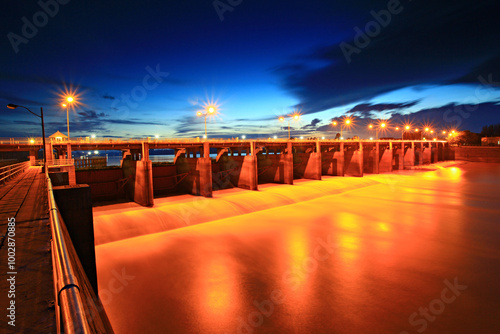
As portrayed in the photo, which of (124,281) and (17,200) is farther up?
(17,200)

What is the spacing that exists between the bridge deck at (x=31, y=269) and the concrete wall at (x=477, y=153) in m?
137

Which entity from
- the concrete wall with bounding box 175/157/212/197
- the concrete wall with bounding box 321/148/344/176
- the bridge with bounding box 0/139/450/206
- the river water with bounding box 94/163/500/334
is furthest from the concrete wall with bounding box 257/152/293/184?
the concrete wall with bounding box 321/148/344/176

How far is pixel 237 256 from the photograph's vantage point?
19.9 metres

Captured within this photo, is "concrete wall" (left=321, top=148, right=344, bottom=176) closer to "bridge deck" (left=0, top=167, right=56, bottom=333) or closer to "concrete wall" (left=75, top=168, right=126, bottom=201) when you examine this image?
"concrete wall" (left=75, top=168, right=126, bottom=201)

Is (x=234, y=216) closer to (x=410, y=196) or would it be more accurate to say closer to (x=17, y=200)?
(x=17, y=200)

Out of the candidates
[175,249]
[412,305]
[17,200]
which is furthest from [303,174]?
[17,200]

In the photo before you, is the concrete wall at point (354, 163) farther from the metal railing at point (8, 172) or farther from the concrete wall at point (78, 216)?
the metal railing at point (8, 172)

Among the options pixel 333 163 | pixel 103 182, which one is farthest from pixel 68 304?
pixel 333 163

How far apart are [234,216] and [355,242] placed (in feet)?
46.2

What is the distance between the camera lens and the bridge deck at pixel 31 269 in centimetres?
370

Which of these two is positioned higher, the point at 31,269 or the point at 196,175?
the point at 31,269

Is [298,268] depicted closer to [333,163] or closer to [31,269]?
[31,269]

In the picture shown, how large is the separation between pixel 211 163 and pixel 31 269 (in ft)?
122

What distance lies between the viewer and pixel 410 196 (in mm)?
41312
